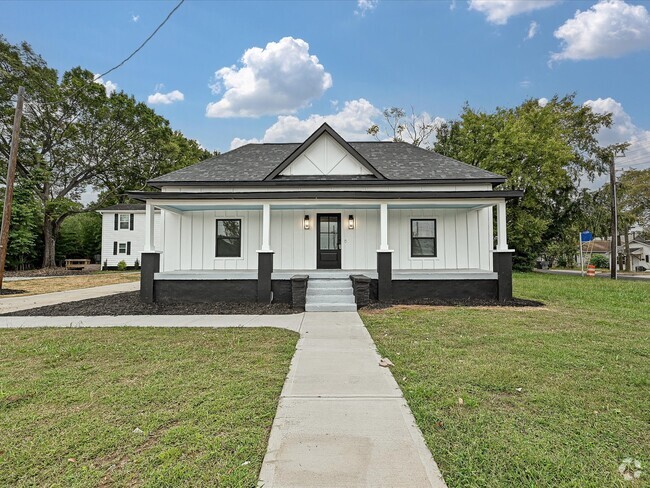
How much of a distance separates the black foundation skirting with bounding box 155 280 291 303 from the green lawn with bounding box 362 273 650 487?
3.22 meters

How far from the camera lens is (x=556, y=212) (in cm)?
2400

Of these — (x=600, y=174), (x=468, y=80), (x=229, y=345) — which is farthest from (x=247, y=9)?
(x=600, y=174)

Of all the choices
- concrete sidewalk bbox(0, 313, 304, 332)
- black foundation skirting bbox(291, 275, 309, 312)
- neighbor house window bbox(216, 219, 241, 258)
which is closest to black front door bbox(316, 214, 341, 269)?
black foundation skirting bbox(291, 275, 309, 312)

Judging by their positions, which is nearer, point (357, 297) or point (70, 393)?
point (70, 393)

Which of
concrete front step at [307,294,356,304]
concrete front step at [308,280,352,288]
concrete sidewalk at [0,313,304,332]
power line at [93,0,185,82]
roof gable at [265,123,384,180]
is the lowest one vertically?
concrete sidewalk at [0,313,304,332]

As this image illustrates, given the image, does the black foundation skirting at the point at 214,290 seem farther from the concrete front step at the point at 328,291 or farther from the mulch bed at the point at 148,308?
the concrete front step at the point at 328,291

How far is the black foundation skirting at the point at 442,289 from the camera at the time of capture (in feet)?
29.6

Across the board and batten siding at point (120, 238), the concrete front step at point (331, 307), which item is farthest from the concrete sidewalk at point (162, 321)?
the board and batten siding at point (120, 238)

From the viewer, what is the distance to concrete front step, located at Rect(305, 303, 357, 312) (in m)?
8.02

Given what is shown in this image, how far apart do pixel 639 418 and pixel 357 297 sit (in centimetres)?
600

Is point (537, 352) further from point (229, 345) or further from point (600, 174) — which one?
point (600, 174)

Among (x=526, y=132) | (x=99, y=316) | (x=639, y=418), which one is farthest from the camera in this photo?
(x=526, y=132)

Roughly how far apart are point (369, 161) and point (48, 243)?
24.7 metres

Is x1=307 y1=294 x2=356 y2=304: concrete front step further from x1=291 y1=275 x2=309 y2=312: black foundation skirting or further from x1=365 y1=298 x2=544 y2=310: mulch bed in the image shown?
x1=365 y1=298 x2=544 y2=310: mulch bed
